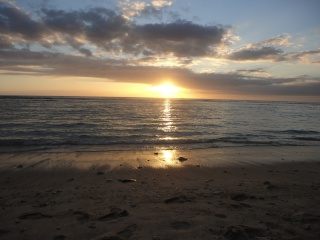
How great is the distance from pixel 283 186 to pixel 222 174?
2233 mm

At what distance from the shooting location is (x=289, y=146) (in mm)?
17078

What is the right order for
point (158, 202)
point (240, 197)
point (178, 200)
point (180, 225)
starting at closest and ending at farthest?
point (180, 225), point (158, 202), point (178, 200), point (240, 197)

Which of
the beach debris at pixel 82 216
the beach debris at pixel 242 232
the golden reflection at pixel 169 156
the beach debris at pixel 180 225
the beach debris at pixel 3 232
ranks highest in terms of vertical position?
the beach debris at pixel 242 232

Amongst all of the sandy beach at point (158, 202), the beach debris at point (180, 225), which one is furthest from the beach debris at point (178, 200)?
the beach debris at point (180, 225)

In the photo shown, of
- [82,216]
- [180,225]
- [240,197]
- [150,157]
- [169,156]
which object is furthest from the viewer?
[169,156]

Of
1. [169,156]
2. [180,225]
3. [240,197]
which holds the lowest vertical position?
[169,156]

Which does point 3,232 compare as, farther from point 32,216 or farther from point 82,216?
point 82,216

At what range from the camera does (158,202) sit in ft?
21.2

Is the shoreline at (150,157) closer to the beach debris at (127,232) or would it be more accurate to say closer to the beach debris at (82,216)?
the beach debris at (82,216)

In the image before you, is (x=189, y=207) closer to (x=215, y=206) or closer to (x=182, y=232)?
(x=215, y=206)

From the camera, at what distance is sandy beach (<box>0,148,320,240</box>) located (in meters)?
4.85

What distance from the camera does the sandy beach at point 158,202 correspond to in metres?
4.85

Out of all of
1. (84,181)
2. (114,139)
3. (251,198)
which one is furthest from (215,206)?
(114,139)

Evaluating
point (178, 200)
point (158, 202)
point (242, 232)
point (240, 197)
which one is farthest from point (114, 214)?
point (240, 197)
